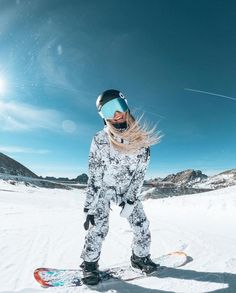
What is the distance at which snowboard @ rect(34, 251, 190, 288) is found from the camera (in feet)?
13.2

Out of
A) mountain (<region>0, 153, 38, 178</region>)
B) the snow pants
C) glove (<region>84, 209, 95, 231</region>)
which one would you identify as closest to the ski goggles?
the snow pants

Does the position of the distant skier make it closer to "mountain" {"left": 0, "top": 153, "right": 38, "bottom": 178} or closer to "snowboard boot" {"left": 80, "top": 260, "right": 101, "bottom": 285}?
"snowboard boot" {"left": 80, "top": 260, "right": 101, "bottom": 285}

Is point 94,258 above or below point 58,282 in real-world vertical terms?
above

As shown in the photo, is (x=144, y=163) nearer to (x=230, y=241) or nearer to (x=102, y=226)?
(x=102, y=226)

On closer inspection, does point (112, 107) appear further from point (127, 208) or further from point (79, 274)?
point (79, 274)

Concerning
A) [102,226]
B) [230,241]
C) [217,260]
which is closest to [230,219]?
[230,241]

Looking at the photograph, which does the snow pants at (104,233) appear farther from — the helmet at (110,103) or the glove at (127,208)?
the helmet at (110,103)

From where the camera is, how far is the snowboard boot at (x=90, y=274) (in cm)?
409

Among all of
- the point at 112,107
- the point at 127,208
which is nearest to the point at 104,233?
the point at 127,208

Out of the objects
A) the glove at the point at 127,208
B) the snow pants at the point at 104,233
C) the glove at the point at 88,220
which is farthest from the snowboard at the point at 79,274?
the glove at the point at 127,208

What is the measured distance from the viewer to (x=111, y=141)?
14.3 ft

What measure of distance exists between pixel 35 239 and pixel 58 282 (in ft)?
9.85

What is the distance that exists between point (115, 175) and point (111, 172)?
73 millimetres

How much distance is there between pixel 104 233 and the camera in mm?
4398
